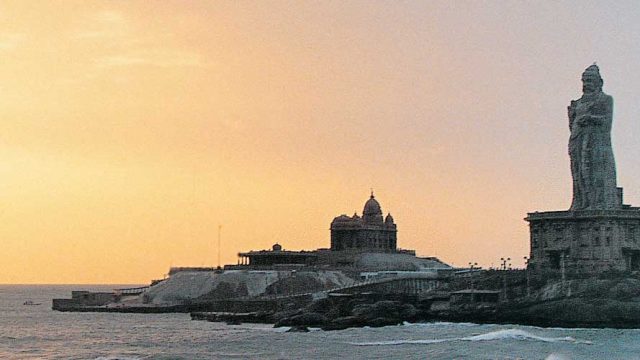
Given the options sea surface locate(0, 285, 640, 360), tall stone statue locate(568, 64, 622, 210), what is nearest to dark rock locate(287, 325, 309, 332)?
sea surface locate(0, 285, 640, 360)

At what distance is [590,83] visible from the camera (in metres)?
149

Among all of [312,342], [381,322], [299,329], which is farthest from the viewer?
[381,322]

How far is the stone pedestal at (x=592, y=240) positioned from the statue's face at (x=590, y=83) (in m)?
14.7

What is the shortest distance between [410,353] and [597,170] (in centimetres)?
5786

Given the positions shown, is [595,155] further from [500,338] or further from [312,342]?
[312,342]

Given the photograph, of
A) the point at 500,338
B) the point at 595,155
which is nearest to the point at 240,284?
the point at 595,155

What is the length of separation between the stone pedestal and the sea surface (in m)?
22.1

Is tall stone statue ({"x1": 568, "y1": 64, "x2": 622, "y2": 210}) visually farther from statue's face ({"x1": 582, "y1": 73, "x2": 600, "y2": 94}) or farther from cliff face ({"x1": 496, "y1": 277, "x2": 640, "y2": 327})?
cliff face ({"x1": 496, "y1": 277, "x2": 640, "y2": 327})

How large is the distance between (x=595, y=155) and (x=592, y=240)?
409 inches

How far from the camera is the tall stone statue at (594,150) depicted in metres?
148

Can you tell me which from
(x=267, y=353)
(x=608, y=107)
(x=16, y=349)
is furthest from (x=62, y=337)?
(x=608, y=107)

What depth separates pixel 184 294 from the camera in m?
170

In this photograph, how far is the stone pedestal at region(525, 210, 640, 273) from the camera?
5689 inches

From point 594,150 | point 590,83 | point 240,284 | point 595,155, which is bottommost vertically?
point 240,284
